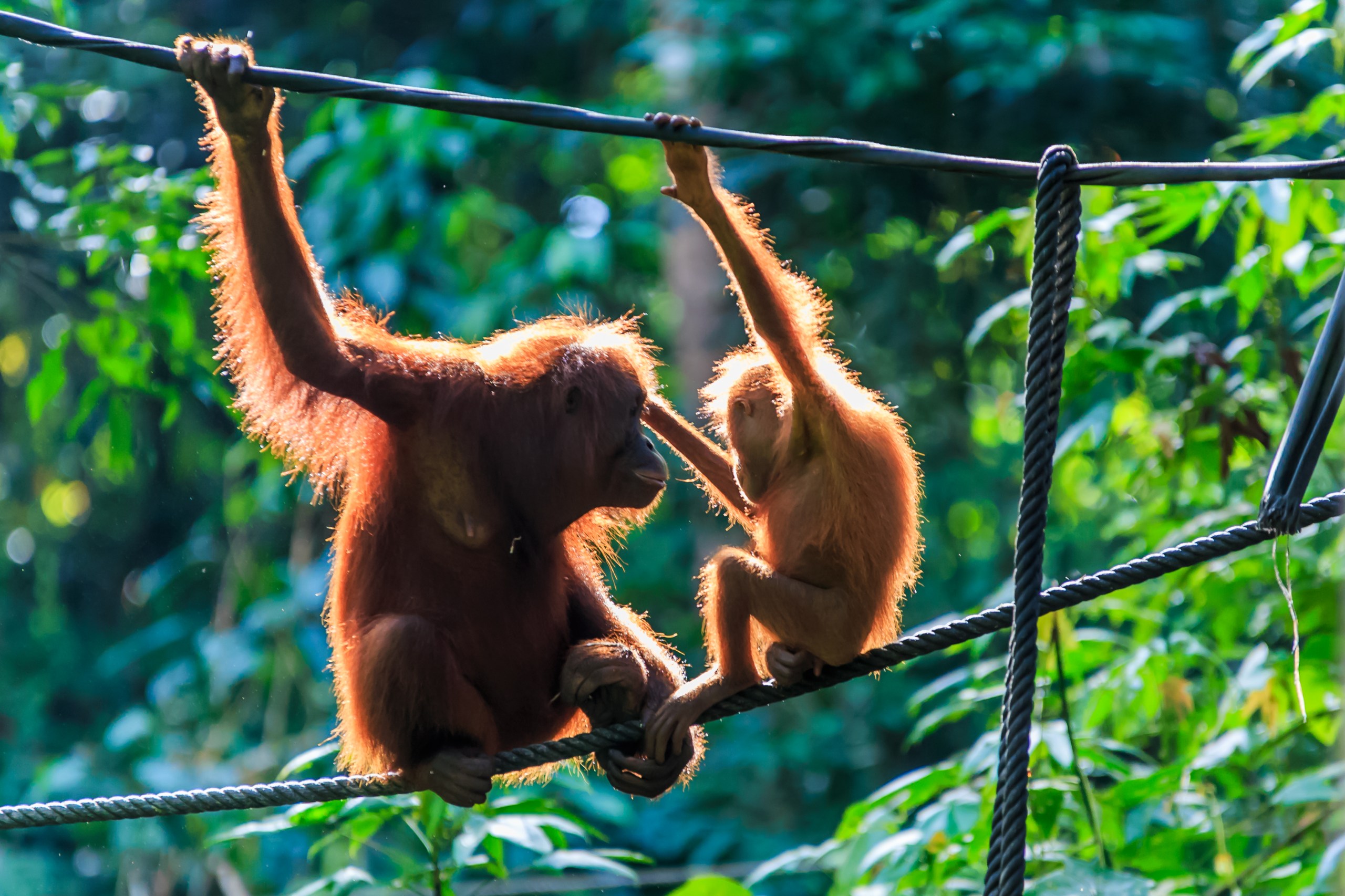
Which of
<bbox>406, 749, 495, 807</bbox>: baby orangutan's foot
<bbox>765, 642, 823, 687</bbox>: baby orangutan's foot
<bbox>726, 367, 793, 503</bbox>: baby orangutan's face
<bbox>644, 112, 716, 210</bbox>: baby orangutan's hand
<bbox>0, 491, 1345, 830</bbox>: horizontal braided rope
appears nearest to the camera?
<bbox>0, 491, 1345, 830</bbox>: horizontal braided rope

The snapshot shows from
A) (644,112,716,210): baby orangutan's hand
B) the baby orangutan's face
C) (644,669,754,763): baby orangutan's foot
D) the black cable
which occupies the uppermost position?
(644,112,716,210): baby orangutan's hand

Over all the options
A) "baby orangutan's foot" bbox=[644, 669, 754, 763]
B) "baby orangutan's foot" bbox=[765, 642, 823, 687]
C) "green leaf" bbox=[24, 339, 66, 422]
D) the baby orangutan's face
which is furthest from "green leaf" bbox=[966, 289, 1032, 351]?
"green leaf" bbox=[24, 339, 66, 422]

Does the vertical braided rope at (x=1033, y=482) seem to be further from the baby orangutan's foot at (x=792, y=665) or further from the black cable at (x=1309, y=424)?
the baby orangutan's foot at (x=792, y=665)

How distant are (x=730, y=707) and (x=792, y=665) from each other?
8.2 inches

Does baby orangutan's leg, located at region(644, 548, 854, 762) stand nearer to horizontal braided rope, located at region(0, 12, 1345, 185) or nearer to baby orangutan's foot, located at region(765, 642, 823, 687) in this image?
baby orangutan's foot, located at region(765, 642, 823, 687)

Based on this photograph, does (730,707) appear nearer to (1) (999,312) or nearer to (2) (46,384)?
(1) (999,312)

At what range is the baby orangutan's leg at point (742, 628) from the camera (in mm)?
2615

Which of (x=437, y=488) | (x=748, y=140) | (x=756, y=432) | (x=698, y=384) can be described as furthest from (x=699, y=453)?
(x=698, y=384)

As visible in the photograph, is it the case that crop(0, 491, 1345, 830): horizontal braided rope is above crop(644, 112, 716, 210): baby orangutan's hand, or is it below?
below

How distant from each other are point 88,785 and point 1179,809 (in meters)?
4.98

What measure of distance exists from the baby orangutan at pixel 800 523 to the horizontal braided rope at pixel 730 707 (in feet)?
0.22

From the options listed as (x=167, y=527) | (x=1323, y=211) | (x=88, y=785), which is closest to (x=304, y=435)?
(x=1323, y=211)

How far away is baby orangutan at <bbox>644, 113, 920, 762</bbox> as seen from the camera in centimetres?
262

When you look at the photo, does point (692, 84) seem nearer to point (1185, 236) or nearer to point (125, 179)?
point (1185, 236)
